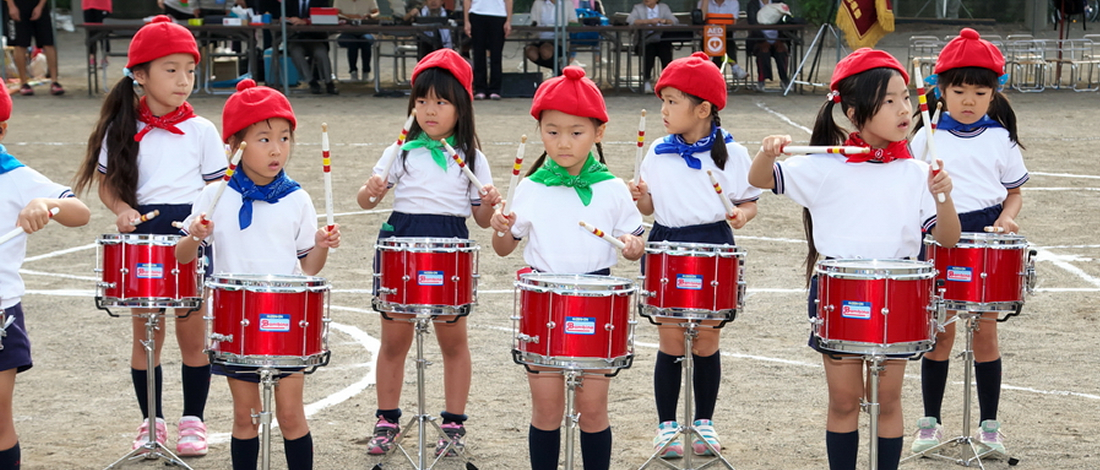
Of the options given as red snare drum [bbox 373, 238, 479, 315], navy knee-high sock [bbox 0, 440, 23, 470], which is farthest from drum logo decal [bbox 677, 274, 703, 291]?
navy knee-high sock [bbox 0, 440, 23, 470]

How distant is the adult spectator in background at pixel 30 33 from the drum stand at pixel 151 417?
566 inches

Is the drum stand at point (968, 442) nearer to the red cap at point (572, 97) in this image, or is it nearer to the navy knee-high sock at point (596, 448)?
the navy knee-high sock at point (596, 448)

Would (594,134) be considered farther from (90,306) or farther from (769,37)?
(769,37)

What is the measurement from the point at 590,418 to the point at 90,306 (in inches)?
Answer: 181

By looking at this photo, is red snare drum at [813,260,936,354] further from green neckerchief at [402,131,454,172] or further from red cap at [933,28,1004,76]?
green neckerchief at [402,131,454,172]

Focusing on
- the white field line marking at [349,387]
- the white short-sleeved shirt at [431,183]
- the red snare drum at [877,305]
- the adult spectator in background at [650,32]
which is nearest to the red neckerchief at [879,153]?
the red snare drum at [877,305]

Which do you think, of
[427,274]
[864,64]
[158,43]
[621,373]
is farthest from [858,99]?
[158,43]

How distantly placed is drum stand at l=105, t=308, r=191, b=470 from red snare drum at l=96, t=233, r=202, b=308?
158 millimetres

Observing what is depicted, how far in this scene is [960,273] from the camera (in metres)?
4.97

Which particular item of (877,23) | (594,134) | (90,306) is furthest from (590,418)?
(877,23)

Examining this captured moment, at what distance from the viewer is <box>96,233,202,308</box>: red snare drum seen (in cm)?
493

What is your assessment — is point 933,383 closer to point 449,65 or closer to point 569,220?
point 569,220

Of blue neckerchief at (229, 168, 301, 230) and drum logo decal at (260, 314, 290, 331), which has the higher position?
blue neckerchief at (229, 168, 301, 230)

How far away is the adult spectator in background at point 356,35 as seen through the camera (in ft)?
62.5
